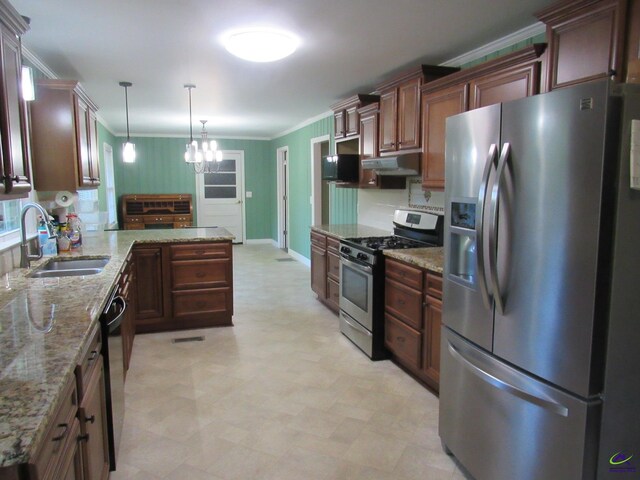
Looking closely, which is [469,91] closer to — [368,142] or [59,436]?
[368,142]

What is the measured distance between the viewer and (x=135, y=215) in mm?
8539

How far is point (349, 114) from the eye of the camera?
4773 mm

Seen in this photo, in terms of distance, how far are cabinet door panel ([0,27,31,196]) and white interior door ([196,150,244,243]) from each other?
732cm

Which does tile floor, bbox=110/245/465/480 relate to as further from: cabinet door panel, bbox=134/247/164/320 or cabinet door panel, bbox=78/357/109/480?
cabinet door panel, bbox=78/357/109/480

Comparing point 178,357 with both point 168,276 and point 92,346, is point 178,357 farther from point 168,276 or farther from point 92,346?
point 92,346

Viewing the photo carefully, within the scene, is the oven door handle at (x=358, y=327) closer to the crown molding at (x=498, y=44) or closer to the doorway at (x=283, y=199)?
the crown molding at (x=498, y=44)

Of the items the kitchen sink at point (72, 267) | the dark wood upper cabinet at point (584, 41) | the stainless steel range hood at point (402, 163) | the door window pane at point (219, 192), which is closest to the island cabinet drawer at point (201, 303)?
the kitchen sink at point (72, 267)

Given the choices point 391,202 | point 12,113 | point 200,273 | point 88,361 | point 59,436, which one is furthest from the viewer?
point 391,202

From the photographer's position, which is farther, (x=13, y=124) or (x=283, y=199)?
(x=283, y=199)

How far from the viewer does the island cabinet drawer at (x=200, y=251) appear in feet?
13.5

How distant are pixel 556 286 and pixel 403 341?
1.72m

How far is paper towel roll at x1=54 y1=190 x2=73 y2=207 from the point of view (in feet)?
12.0

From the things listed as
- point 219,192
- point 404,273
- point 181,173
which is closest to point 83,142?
point 404,273

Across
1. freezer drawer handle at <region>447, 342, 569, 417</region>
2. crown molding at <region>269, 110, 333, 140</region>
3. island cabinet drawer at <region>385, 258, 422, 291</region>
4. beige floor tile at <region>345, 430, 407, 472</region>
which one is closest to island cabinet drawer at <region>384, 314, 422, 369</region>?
island cabinet drawer at <region>385, 258, 422, 291</region>
